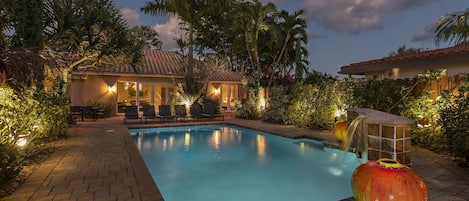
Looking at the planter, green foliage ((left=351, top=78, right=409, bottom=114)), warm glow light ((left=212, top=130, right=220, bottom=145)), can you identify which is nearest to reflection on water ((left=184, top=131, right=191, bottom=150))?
warm glow light ((left=212, top=130, right=220, bottom=145))

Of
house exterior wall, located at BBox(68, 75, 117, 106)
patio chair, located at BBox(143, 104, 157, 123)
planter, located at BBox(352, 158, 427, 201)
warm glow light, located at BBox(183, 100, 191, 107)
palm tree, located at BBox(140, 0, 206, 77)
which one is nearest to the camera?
planter, located at BBox(352, 158, 427, 201)

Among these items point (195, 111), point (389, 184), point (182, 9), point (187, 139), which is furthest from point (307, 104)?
point (182, 9)

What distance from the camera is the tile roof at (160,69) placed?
18.0m

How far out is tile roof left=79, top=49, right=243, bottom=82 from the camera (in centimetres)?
1798

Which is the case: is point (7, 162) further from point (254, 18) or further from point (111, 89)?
point (111, 89)

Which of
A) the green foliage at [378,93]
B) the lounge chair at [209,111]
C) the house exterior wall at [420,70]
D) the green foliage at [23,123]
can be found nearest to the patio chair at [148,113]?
the lounge chair at [209,111]

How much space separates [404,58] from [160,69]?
15129mm

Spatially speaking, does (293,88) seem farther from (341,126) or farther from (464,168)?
(464,168)

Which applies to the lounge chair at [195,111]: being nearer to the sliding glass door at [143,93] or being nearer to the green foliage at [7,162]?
the sliding glass door at [143,93]

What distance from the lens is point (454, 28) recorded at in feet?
19.7

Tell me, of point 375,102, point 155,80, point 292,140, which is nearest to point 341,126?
point 375,102

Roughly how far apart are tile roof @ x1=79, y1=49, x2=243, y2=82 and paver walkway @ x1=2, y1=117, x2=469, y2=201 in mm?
10489

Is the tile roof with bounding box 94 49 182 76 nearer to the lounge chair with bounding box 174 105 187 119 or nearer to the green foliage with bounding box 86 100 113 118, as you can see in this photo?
the green foliage with bounding box 86 100 113 118

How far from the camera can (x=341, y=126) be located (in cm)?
888
